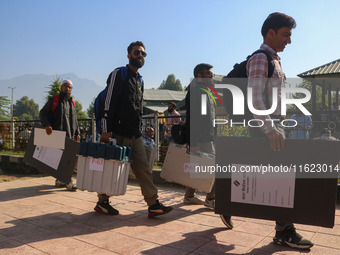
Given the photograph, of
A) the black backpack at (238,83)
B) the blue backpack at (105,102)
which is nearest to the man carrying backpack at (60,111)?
the blue backpack at (105,102)

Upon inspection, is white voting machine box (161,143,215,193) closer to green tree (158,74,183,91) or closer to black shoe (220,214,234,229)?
black shoe (220,214,234,229)

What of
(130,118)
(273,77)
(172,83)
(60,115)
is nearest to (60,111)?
(60,115)

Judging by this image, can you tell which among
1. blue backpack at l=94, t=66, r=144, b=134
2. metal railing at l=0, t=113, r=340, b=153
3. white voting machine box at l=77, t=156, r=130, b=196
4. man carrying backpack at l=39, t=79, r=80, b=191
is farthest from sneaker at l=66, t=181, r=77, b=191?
blue backpack at l=94, t=66, r=144, b=134

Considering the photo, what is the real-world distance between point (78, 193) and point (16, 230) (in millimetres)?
2181

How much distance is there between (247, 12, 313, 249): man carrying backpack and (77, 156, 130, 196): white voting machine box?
1643mm

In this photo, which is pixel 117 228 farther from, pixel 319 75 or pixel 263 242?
pixel 319 75

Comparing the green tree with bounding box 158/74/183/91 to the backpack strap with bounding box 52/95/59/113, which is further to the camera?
the green tree with bounding box 158/74/183/91

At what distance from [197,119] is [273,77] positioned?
1731 mm

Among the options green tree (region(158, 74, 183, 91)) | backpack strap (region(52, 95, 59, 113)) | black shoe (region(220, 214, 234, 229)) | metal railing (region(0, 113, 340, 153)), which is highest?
green tree (region(158, 74, 183, 91))

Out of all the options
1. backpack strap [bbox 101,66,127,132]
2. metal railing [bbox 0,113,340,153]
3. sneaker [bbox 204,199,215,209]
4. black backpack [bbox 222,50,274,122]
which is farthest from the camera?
metal railing [bbox 0,113,340,153]

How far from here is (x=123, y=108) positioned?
4113 mm

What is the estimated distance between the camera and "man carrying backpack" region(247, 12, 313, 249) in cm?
292

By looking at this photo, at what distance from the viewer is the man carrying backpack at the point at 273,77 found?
2.92 m

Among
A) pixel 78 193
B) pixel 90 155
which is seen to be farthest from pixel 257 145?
pixel 78 193
